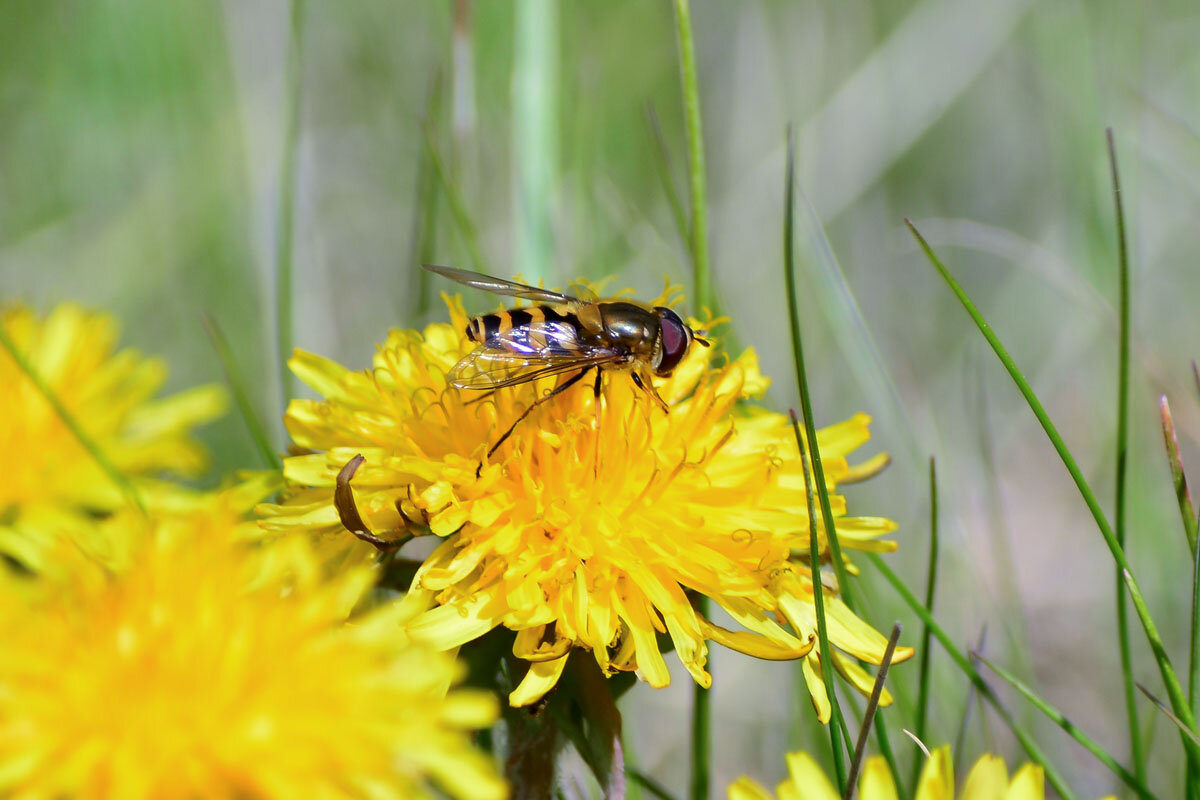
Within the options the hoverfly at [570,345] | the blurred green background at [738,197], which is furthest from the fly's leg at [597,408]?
the blurred green background at [738,197]

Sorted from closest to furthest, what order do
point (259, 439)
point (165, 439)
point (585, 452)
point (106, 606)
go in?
point (106, 606)
point (585, 452)
point (259, 439)
point (165, 439)

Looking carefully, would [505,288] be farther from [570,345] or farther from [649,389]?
[649,389]

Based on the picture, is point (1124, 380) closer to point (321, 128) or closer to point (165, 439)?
point (165, 439)

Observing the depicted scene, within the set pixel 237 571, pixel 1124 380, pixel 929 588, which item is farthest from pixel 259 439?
pixel 1124 380

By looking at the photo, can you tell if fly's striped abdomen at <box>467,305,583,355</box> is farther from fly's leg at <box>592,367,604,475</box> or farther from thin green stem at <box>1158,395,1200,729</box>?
thin green stem at <box>1158,395,1200,729</box>

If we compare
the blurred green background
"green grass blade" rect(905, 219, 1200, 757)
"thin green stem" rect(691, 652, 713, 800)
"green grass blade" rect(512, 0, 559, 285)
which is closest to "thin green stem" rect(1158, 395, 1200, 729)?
"green grass blade" rect(905, 219, 1200, 757)

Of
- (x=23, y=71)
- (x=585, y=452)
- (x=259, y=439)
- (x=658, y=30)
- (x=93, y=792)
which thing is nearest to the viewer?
(x=93, y=792)

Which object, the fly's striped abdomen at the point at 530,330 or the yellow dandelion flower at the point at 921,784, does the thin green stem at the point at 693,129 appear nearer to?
the fly's striped abdomen at the point at 530,330

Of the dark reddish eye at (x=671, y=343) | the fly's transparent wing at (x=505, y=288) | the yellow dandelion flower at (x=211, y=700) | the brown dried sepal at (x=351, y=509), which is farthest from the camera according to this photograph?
the fly's transparent wing at (x=505, y=288)
